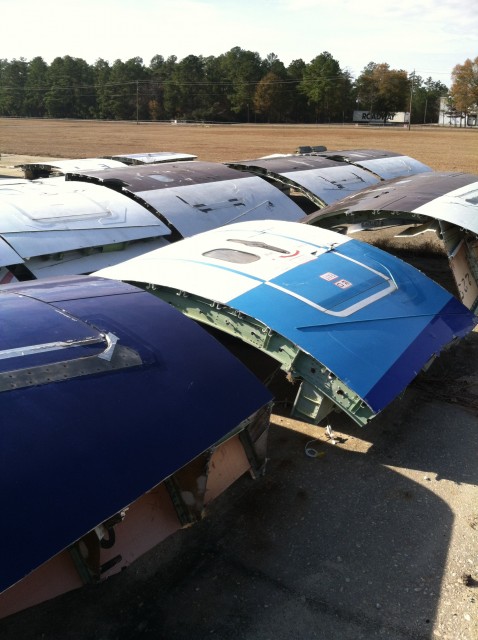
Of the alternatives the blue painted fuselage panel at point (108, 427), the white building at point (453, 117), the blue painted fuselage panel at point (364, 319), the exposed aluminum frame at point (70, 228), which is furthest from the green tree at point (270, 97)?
the blue painted fuselage panel at point (108, 427)

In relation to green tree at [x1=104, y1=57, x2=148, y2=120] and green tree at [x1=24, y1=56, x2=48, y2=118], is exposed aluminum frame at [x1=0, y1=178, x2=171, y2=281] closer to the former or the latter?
green tree at [x1=104, y1=57, x2=148, y2=120]

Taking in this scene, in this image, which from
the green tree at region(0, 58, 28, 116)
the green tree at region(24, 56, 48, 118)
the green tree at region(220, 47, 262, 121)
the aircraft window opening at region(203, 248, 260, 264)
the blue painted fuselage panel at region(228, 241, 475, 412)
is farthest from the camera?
the green tree at region(0, 58, 28, 116)

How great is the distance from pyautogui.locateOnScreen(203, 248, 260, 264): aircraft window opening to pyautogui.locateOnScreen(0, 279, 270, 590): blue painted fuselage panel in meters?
2.00

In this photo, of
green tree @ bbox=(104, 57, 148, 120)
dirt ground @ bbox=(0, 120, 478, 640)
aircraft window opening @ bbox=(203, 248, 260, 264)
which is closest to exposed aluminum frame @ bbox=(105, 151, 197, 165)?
aircraft window opening @ bbox=(203, 248, 260, 264)

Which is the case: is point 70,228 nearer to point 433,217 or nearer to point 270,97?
point 433,217

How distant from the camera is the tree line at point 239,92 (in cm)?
10044

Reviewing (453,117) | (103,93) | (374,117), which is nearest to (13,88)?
(103,93)

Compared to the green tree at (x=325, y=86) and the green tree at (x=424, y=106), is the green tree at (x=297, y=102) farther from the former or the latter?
the green tree at (x=424, y=106)

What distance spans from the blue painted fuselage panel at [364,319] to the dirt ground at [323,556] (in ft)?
3.15

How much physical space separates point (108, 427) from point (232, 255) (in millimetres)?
3731

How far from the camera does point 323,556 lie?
4.61 metres

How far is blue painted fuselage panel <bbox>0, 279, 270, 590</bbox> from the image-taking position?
3043 mm

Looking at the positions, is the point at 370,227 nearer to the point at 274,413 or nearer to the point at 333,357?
the point at 274,413

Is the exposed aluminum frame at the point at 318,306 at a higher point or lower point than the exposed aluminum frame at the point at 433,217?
lower
